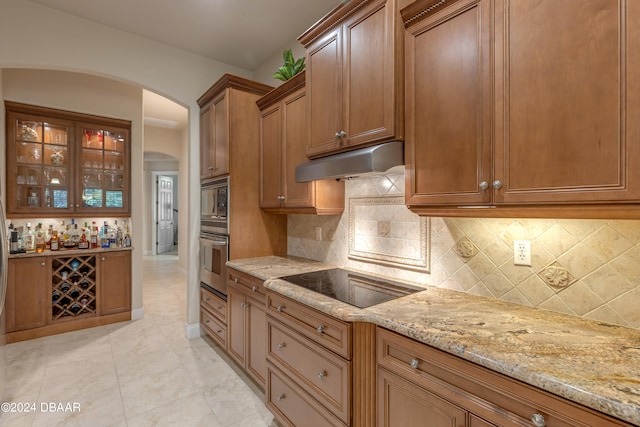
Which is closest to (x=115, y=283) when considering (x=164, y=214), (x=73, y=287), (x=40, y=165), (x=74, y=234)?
(x=73, y=287)

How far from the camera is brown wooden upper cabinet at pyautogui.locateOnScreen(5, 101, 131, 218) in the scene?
3.03m

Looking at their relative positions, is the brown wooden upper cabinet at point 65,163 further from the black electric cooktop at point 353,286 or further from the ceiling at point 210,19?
the black electric cooktop at point 353,286

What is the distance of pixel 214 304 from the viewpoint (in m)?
2.83

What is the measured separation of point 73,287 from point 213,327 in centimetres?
180

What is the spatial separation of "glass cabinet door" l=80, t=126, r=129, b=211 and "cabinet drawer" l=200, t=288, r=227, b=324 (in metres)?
1.63

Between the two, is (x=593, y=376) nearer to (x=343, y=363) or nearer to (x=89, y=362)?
(x=343, y=363)

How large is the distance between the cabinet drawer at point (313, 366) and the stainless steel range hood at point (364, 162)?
0.93 meters

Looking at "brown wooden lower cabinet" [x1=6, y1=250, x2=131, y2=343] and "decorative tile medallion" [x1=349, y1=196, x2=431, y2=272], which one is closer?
"decorative tile medallion" [x1=349, y1=196, x2=431, y2=272]

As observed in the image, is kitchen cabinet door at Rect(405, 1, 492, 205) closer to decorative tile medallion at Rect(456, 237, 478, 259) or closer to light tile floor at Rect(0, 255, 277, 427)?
decorative tile medallion at Rect(456, 237, 478, 259)

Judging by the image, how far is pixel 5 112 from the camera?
295cm

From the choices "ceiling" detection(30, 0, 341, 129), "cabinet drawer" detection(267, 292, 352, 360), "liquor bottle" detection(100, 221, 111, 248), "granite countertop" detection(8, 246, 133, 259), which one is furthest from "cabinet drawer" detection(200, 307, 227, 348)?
"ceiling" detection(30, 0, 341, 129)

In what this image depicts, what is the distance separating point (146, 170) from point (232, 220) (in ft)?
21.8

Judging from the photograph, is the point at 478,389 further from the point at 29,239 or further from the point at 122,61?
the point at 29,239

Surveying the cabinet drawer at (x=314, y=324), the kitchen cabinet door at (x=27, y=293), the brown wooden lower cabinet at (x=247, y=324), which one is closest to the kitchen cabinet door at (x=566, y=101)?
the cabinet drawer at (x=314, y=324)
